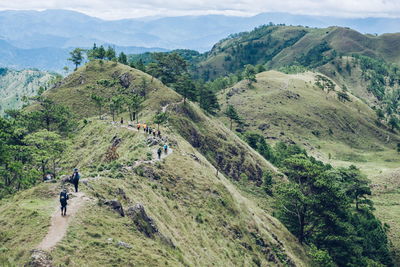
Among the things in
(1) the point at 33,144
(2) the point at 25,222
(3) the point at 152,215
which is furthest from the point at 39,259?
(1) the point at 33,144

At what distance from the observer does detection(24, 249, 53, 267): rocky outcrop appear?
2317 cm

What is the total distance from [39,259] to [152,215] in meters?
16.0

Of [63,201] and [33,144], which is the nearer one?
[63,201]

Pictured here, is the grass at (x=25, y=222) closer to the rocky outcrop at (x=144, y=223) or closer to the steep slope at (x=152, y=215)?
the steep slope at (x=152, y=215)

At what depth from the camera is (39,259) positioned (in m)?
23.5

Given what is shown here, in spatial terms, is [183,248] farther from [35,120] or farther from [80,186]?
[35,120]

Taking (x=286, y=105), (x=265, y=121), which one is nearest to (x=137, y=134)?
(x=265, y=121)

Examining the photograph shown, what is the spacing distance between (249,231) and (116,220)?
26665 millimetres

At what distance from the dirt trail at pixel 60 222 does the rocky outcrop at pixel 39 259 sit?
588 millimetres

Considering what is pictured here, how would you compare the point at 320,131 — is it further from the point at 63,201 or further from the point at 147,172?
the point at 63,201

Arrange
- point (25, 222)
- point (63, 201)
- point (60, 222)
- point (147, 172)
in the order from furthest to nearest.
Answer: point (147, 172)
point (63, 201)
point (60, 222)
point (25, 222)

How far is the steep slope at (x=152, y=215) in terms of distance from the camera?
27.5 metres

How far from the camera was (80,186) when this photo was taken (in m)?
36.0

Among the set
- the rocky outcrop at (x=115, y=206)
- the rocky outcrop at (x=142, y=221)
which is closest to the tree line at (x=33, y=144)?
the rocky outcrop at (x=115, y=206)
